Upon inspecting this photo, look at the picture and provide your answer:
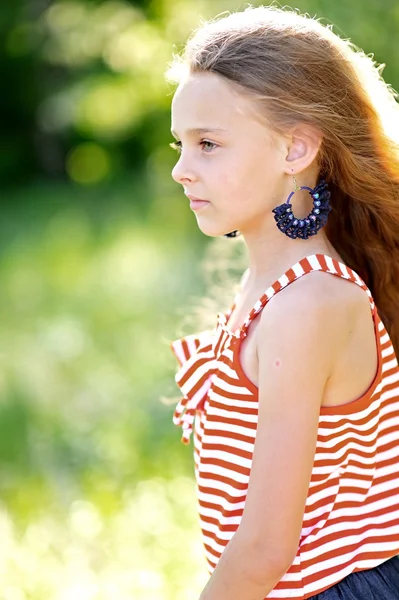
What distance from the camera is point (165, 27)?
8562 mm

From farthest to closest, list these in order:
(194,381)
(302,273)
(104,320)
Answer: (104,320), (194,381), (302,273)

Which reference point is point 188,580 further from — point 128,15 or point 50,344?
point 128,15

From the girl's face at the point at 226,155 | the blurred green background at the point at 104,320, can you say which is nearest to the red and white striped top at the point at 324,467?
the girl's face at the point at 226,155

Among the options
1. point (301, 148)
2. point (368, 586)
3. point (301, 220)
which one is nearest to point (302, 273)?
point (301, 220)

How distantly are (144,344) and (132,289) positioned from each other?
1.48 meters

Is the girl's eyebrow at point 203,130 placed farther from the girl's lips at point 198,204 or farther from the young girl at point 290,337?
the girl's lips at point 198,204

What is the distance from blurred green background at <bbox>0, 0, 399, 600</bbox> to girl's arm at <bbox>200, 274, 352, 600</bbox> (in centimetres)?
107

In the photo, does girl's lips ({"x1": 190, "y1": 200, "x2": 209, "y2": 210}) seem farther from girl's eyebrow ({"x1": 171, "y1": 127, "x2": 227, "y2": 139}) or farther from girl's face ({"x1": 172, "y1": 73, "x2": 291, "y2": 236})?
girl's eyebrow ({"x1": 171, "y1": 127, "x2": 227, "y2": 139})

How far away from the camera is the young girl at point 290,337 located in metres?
1.61

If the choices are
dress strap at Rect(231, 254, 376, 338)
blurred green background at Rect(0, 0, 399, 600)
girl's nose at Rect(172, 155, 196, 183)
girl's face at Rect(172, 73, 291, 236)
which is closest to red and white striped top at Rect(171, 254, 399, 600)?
dress strap at Rect(231, 254, 376, 338)

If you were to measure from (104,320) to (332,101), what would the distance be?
4.39 m

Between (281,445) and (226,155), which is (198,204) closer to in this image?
(226,155)

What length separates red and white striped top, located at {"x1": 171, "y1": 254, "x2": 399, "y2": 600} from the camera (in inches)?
68.5

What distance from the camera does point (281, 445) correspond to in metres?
1.59
